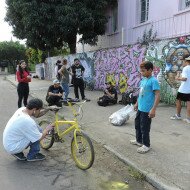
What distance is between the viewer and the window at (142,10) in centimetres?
1603

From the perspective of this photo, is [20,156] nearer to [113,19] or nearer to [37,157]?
[37,157]

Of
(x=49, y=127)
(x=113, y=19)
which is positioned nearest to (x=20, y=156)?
(x=49, y=127)

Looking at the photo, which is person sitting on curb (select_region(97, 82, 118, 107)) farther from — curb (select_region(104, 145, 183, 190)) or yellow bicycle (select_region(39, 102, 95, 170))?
curb (select_region(104, 145, 183, 190))

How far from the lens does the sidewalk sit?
456 cm

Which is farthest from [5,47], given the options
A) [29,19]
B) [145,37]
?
[145,37]

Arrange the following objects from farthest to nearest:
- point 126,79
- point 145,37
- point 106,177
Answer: point 145,37 < point 126,79 < point 106,177

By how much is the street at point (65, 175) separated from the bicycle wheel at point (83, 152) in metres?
0.11

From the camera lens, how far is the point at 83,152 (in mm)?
5090

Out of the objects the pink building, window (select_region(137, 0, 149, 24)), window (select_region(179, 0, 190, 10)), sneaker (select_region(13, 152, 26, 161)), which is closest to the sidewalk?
sneaker (select_region(13, 152, 26, 161))

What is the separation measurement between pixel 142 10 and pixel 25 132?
42.9 ft

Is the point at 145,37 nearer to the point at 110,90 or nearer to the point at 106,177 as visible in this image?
the point at 110,90

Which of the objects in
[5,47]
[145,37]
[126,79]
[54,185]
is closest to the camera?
[54,185]

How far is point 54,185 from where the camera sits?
14.6 ft

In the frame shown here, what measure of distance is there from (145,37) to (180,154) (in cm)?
1018
